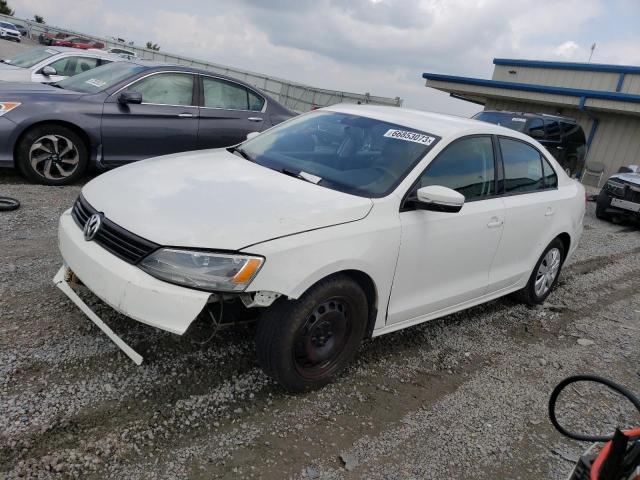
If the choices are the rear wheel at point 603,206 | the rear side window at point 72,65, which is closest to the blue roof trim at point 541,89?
the rear wheel at point 603,206

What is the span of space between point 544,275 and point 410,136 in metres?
2.25

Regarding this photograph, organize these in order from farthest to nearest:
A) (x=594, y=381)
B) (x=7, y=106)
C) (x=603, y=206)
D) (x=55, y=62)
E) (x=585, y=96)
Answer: (x=585, y=96)
(x=603, y=206)
(x=55, y=62)
(x=7, y=106)
(x=594, y=381)

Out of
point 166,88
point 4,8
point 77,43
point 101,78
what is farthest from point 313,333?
point 4,8

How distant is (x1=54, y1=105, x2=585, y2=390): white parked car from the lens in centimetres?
258

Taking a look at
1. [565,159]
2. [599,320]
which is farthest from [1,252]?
[565,159]

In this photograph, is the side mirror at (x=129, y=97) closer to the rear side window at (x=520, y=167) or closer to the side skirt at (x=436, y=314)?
the rear side window at (x=520, y=167)

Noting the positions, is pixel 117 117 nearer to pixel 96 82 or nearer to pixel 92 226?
pixel 96 82

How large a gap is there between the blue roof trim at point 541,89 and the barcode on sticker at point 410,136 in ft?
47.2

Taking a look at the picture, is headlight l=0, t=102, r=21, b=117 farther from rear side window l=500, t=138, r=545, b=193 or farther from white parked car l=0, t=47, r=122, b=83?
rear side window l=500, t=138, r=545, b=193

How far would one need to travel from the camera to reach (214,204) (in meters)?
2.86

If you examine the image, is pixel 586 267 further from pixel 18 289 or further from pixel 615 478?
pixel 18 289

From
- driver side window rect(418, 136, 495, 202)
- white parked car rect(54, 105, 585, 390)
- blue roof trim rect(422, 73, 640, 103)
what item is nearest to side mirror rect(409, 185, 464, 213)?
white parked car rect(54, 105, 585, 390)

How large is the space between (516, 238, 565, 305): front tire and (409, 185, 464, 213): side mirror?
196 centimetres

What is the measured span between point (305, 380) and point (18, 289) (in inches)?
86.5
